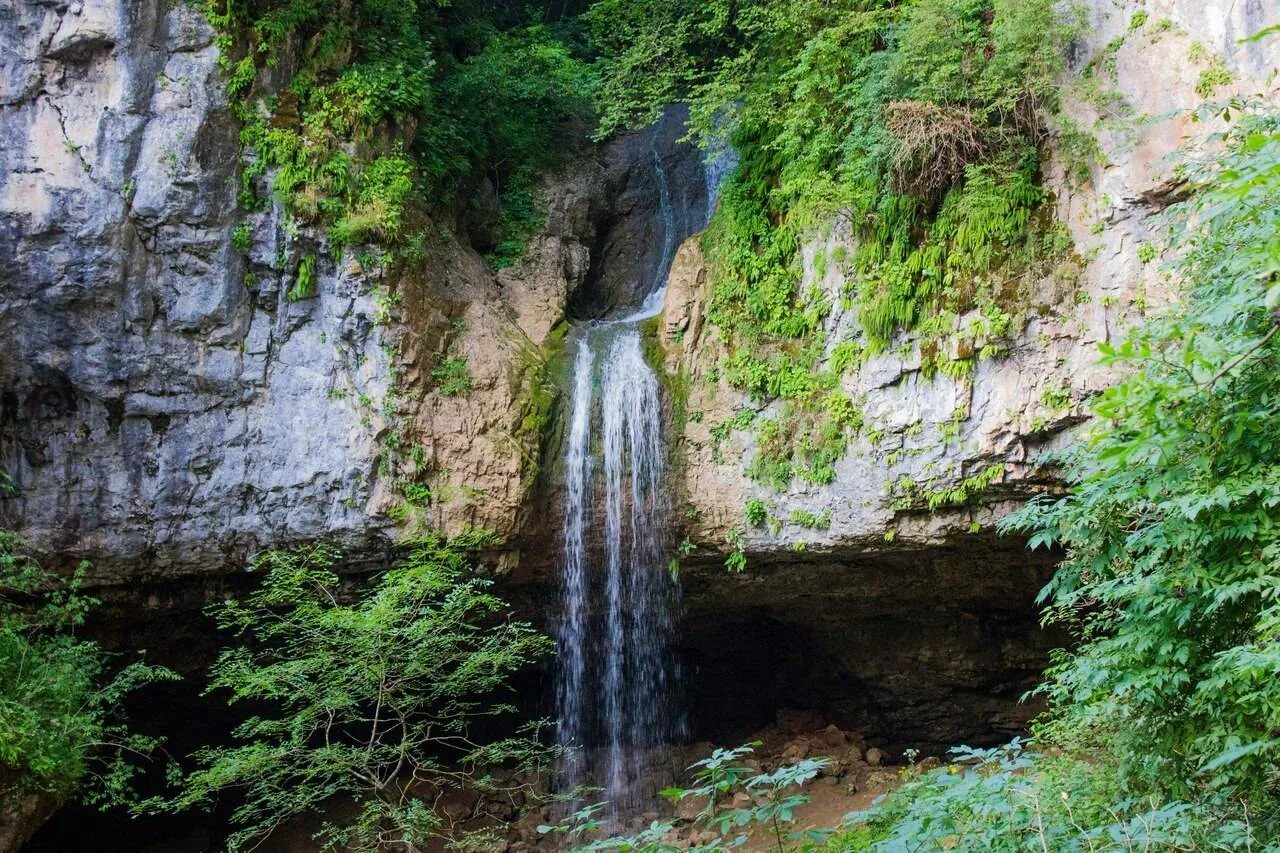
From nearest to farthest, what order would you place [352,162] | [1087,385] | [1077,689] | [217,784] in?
1. [1077,689]
2. [217,784]
3. [1087,385]
4. [352,162]

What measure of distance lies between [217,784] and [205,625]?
3722 millimetres

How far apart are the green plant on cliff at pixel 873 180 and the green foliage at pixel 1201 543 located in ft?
14.0

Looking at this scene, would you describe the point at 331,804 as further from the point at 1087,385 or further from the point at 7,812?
the point at 1087,385

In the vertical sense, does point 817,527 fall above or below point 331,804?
above

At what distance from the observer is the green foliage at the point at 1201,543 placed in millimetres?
4293

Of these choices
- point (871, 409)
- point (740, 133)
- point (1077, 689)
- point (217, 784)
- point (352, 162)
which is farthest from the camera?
point (740, 133)

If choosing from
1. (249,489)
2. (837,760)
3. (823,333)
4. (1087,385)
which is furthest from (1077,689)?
(249,489)

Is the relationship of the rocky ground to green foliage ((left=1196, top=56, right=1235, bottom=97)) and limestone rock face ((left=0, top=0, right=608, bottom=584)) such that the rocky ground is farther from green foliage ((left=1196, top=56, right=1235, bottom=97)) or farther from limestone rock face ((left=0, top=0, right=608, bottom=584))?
green foliage ((left=1196, top=56, right=1235, bottom=97))

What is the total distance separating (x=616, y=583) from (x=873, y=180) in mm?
5240

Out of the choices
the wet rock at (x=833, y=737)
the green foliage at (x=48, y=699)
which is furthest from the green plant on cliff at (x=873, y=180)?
the green foliage at (x=48, y=699)

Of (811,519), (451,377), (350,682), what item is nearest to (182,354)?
(451,377)

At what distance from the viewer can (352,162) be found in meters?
10.5

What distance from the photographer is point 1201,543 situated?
4.70m

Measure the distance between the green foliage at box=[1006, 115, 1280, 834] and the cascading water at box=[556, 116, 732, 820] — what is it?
232 inches
